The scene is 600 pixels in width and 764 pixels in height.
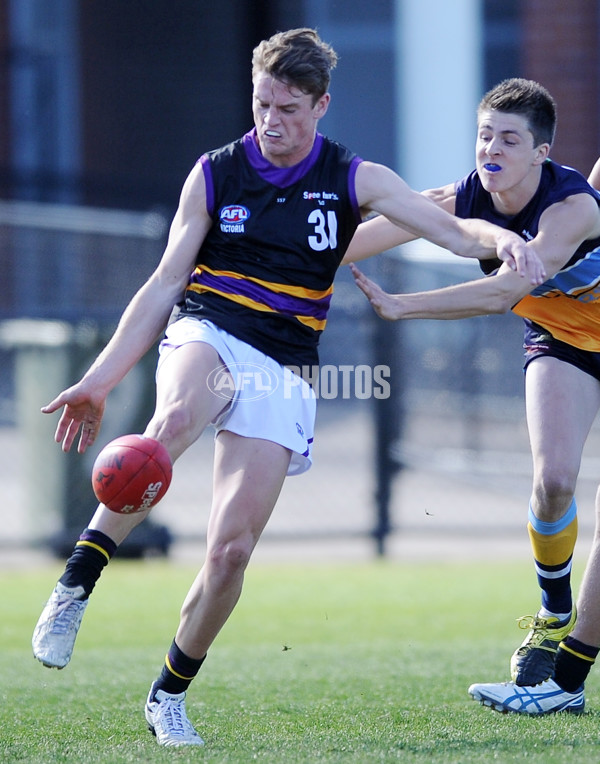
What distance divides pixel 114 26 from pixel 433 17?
5.71 m

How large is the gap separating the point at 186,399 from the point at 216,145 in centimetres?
1431

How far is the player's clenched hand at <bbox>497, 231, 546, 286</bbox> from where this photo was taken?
3.98 metres

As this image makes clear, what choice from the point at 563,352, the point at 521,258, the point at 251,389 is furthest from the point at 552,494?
the point at 251,389

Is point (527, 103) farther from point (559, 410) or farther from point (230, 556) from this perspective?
point (230, 556)

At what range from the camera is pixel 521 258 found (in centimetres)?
399

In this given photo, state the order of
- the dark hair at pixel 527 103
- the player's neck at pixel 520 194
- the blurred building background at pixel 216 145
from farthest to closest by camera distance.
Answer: the blurred building background at pixel 216 145 < the player's neck at pixel 520 194 < the dark hair at pixel 527 103

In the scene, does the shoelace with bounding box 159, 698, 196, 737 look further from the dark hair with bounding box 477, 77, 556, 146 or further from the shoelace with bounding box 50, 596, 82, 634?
the dark hair with bounding box 477, 77, 556, 146

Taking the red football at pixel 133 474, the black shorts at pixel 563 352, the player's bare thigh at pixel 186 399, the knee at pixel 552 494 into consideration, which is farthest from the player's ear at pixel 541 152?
the red football at pixel 133 474

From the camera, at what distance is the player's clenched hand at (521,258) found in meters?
3.98

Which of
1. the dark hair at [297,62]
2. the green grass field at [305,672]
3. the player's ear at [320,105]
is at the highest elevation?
the dark hair at [297,62]

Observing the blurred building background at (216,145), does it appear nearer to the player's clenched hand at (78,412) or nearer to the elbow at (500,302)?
the player's clenched hand at (78,412)

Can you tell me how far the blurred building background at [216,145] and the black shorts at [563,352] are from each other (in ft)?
17.1

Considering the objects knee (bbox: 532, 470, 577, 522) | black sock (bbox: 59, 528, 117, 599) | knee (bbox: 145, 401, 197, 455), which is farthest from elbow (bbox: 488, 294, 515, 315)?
black sock (bbox: 59, 528, 117, 599)

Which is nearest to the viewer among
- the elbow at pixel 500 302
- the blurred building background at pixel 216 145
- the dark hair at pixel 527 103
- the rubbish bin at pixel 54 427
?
the elbow at pixel 500 302
